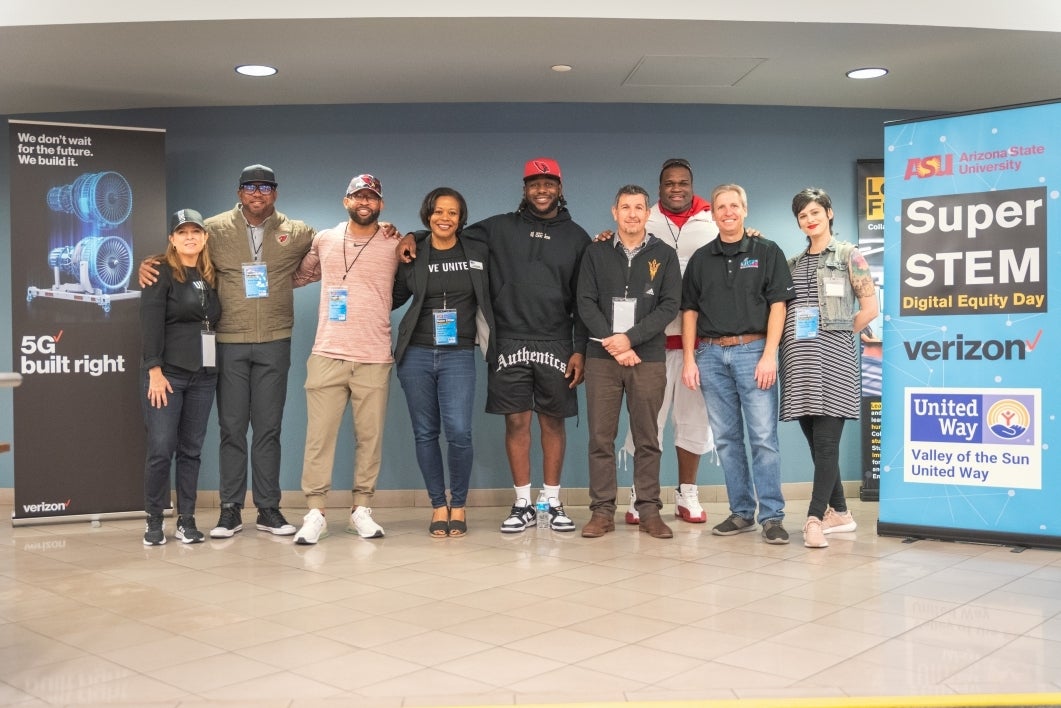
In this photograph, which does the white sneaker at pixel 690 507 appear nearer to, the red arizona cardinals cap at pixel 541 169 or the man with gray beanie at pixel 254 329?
the red arizona cardinals cap at pixel 541 169

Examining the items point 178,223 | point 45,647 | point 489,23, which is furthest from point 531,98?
point 45,647

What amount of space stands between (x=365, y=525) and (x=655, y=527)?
1451mm

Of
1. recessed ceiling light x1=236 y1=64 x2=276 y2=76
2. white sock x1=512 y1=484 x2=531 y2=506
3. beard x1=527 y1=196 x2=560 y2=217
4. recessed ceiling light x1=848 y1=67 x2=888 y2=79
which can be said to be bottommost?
white sock x1=512 y1=484 x2=531 y2=506

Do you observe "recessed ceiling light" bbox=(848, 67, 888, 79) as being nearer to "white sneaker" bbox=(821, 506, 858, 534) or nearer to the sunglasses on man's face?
"white sneaker" bbox=(821, 506, 858, 534)

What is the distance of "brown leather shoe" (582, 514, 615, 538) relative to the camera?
4754mm

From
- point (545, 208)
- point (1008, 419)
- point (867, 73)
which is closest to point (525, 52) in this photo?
point (545, 208)

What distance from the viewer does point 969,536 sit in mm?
4547

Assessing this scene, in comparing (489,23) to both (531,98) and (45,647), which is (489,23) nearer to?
(531,98)

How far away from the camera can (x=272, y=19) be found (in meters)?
4.38

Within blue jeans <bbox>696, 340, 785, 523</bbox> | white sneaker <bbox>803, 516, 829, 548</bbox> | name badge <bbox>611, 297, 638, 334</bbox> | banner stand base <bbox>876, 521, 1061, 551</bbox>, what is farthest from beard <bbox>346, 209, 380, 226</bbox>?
banner stand base <bbox>876, 521, 1061, 551</bbox>

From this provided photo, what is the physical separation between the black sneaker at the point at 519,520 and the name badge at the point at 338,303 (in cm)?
132

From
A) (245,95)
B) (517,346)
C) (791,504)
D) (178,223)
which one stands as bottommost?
(791,504)

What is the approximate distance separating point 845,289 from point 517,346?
5.25 ft

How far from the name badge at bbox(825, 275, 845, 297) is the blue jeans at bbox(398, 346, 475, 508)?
1756mm
